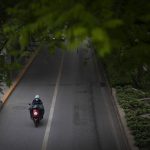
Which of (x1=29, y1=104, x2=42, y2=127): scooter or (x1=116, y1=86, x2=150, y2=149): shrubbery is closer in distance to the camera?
(x1=116, y1=86, x2=150, y2=149): shrubbery

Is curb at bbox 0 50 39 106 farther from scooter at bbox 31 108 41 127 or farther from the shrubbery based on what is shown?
the shrubbery

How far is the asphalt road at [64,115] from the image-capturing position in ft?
65.1

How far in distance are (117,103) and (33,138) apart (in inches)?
299

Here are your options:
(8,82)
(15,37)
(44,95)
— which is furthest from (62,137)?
(15,37)

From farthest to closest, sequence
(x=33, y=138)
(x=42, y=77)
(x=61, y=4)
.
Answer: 1. (x=42, y=77)
2. (x=33, y=138)
3. (x=61, y=4)

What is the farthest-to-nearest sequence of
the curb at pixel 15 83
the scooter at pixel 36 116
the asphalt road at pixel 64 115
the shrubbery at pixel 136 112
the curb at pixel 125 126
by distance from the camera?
the curb at pixel 15 83, the scooter at pixel 36 116, the asphalt road at pixel 64 115, the shrubbery at pixel 136 112, the curb at pixel 125 126

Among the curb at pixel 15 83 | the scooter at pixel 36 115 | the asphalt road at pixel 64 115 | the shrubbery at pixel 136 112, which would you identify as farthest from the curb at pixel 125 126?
the curb at pixel 15 83

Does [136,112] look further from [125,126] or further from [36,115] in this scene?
[36,115]

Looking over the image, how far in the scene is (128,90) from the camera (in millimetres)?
30203

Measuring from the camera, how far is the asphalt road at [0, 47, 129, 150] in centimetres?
1983

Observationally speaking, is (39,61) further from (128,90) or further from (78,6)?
(78,6)

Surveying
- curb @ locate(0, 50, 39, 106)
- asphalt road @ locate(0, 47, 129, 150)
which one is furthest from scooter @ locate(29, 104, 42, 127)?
curb @ locate(0, 50, 39, 106)

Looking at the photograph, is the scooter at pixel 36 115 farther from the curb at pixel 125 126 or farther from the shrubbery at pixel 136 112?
the shrubbery at pixel 136 112

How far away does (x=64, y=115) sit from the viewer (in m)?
24.8
